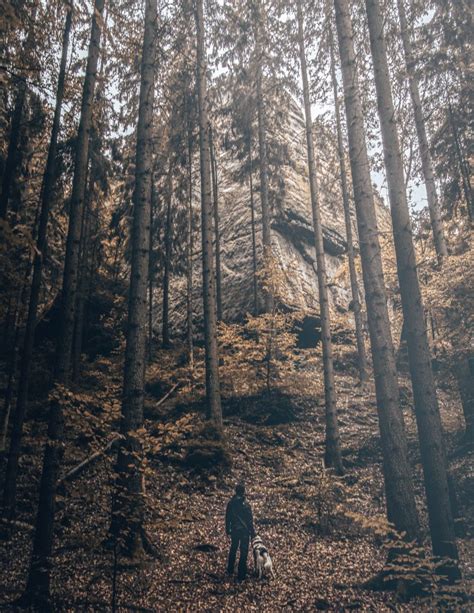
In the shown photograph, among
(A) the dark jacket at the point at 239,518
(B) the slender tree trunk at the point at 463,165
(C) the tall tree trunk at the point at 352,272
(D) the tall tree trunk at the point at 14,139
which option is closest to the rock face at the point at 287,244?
(C) the tall tree trunk at the point at 352,272

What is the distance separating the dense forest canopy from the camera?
645cm

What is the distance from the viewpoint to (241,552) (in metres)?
7.14

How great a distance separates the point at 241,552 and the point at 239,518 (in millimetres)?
514

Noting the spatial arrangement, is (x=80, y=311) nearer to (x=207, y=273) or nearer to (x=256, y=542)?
(x=207, y=273)

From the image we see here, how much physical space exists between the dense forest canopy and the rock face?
0.63 m

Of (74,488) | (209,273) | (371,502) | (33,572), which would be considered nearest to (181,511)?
(74,488)

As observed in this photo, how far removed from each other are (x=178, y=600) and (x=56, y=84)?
10254mm

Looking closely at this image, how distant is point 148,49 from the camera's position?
8.85 m

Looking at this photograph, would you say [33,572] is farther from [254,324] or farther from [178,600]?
[254,324]

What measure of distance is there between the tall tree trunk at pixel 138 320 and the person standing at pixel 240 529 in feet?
4.85

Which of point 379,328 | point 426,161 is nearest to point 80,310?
point 379,328

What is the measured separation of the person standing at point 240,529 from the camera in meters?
7.05

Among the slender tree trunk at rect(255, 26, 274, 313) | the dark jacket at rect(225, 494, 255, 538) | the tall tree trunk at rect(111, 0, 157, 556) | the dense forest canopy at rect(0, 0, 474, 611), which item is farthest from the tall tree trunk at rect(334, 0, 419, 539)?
the slender tree trunk at rect(255, 26, 274, 313)

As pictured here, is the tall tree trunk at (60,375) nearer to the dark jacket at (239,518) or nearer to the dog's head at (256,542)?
the dark jacket at (239,518)
